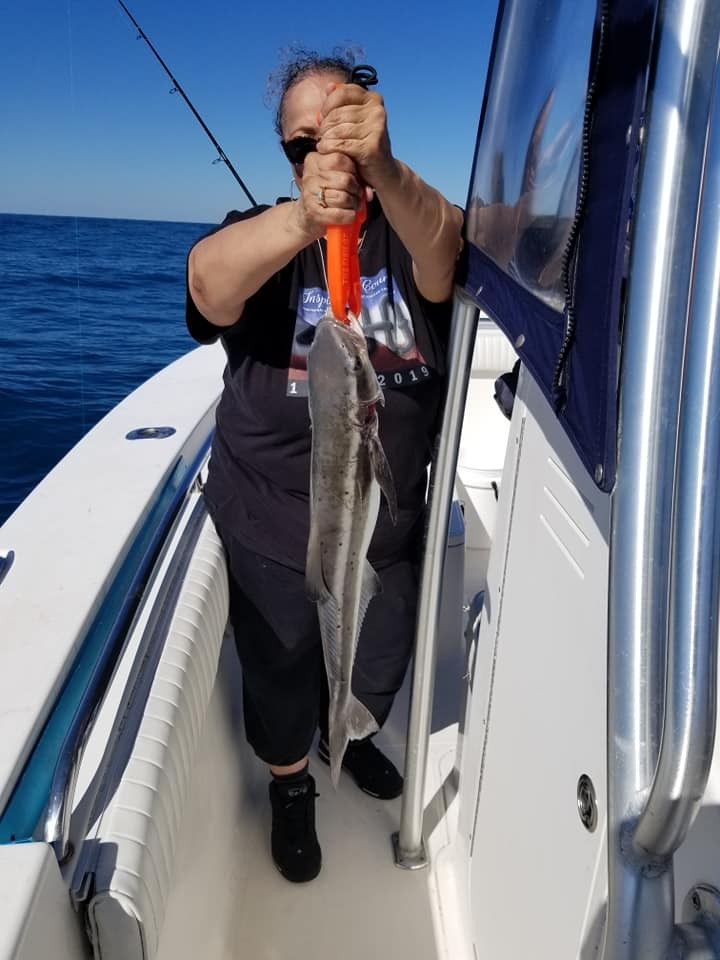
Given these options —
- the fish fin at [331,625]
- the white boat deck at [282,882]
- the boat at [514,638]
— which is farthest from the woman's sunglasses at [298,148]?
the white boat deck at [282,882]

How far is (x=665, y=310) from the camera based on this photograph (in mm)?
623

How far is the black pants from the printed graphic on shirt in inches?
20.8

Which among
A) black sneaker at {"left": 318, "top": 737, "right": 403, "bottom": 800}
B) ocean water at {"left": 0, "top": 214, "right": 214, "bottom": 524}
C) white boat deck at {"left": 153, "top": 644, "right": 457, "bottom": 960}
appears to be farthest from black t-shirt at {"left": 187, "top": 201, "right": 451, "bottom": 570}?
ocean water at {"left": 0, "top": 214, "right": 214, "bottom": 524}

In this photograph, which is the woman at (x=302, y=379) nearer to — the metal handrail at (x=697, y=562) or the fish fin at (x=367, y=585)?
the fish fin at (x=367, y=585)

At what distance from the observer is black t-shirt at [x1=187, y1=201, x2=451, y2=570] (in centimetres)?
172

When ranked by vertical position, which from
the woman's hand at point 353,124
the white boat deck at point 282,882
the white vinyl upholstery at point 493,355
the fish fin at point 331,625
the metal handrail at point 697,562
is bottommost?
the white boat deck at point 282,882

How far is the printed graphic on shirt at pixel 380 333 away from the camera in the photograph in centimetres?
171

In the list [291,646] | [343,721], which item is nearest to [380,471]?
[343,721]

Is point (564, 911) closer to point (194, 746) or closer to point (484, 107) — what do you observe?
point (194, 746)

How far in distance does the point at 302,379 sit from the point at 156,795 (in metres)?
0.93

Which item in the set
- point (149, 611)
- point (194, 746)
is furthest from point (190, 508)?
point (194, 746)

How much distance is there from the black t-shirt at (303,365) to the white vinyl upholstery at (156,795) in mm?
283

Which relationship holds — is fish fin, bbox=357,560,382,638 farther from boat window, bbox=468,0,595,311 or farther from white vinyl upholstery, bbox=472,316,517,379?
white vinyl upholstery, bbox=472,316,517,379

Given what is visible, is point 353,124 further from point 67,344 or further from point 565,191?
point 67,344
